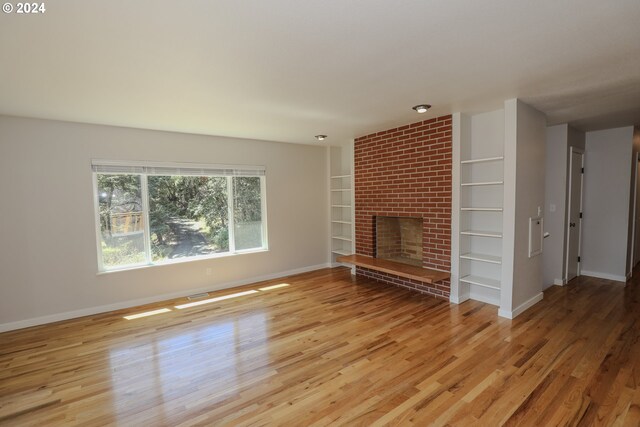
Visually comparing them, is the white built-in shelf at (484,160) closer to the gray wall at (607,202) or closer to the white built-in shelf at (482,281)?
the white built-in shelf at (482,281)

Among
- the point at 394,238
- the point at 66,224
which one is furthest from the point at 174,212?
the point at 394,238

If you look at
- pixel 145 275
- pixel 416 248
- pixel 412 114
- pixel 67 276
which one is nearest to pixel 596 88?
pixel 412 114

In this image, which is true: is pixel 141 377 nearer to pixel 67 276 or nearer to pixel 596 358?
pixel 67 276

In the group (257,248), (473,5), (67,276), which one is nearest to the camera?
(473,5)

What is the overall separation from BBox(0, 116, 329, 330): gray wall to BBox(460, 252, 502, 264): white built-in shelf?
3.46 metres

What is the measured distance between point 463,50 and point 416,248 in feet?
10.6

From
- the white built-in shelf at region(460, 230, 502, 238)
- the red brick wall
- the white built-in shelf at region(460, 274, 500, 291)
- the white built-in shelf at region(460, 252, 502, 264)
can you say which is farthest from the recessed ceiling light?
the white built-in shelf at region(460, 274, 500, 291)

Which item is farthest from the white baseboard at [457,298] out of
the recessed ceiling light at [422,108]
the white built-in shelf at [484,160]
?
the recessed ceiling light at [422,108]

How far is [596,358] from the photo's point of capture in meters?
2.50

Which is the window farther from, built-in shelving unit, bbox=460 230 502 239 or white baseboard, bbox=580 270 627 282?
white baseboard, bbox=580 270 627 282

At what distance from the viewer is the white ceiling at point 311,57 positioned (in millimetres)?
1573
